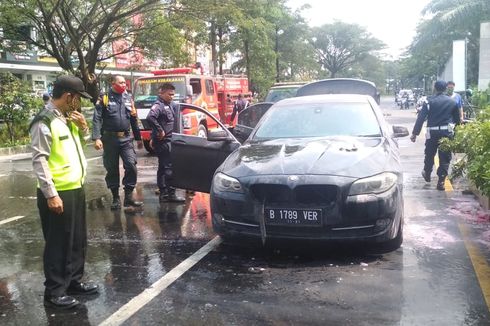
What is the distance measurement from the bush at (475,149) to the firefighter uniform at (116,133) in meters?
4.20

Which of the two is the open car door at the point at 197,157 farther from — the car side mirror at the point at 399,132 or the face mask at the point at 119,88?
the car side mirror at the point at 399,132

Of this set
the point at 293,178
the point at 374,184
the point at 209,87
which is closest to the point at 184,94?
the point at 209,87

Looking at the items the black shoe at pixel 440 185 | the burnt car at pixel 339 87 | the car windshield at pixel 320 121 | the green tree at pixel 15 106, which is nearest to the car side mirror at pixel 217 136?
the car windshield at pixel 320 121

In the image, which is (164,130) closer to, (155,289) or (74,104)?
(74,104)

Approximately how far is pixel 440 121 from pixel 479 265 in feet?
13.2

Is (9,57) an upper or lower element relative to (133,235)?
upper

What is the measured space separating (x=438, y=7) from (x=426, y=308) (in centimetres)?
3440

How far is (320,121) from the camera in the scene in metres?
5.89

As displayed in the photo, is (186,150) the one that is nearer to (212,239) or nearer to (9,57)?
(212,239)

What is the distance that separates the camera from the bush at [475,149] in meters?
5.34

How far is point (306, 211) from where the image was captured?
174 inches

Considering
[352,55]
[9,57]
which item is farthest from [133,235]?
[352,55]

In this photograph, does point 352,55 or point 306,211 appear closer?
point 306,211

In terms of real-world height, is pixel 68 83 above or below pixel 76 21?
below
